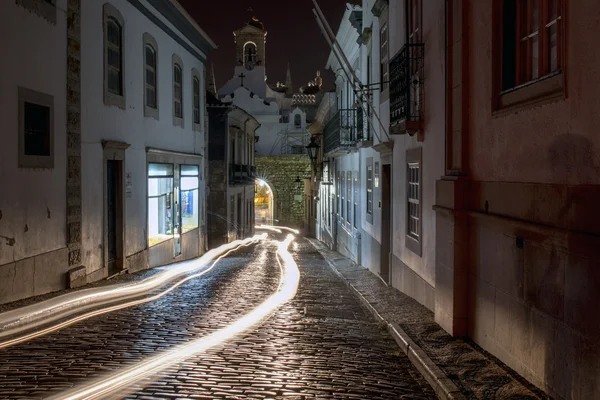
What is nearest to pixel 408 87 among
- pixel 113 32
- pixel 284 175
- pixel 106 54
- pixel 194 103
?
pixel 106 54

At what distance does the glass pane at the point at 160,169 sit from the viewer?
17094 mm

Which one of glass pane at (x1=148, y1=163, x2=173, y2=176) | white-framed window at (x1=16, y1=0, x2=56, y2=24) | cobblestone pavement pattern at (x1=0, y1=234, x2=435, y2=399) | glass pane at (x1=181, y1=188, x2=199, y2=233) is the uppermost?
white-framed window at (x1=16, y1=0, x2=56, y2=24)

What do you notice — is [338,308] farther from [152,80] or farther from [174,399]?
[152,80]

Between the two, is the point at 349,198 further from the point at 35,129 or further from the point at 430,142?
the point at 35,129

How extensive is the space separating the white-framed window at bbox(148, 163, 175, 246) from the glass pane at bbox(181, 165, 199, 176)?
1.41 m

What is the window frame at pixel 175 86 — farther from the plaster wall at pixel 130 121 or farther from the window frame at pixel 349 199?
the window frame at pixel 349 199

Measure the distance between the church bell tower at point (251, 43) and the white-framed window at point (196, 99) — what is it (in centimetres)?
5111

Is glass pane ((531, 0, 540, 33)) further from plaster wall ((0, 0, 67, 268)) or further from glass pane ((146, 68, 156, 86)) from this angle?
glass pane ((146, 68, 156, 86))

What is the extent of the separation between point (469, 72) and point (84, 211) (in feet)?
26.1

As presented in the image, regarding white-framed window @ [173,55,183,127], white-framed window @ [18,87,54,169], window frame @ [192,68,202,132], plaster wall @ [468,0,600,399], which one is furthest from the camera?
window frame @ [192,68,202,132]

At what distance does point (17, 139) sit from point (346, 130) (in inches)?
531

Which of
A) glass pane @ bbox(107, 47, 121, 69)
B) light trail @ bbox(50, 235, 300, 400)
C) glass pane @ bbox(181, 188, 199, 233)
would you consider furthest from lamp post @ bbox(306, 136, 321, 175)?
light trail @ bbox(50, 235, 300, 400)

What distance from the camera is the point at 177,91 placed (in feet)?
66.3

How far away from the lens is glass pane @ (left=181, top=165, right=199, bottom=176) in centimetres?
2083
